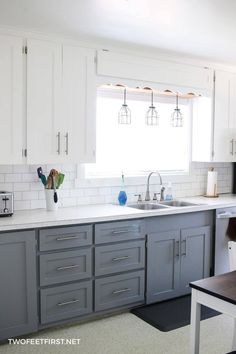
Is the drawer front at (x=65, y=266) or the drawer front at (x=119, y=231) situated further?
the drawer front at (x=119, y=231)

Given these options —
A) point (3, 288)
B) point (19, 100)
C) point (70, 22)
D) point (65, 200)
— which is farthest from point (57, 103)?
point (3, 288)

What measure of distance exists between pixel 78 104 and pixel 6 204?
1.04 m

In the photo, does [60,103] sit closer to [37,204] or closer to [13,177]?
[13,177]

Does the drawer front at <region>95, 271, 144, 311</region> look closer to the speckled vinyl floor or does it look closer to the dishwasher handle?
the speckled vinyl floor

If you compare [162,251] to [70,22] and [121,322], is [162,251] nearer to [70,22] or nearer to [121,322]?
[121,322]

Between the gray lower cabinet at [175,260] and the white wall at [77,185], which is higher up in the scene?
the white wall at [77,185]

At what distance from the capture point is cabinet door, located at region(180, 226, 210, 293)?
3.62 meters

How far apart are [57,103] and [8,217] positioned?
1018 mm

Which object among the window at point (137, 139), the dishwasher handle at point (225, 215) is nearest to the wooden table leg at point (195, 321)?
the dishwasher handle at point (225, 215)

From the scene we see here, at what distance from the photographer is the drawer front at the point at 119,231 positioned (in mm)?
3096

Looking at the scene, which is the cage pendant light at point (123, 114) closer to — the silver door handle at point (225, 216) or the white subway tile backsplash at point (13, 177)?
the white subway tile backsplash at point (13, 177)

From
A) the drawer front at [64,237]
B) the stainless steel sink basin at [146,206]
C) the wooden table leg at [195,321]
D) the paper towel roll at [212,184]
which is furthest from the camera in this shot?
the paper towel roll at [212,184]

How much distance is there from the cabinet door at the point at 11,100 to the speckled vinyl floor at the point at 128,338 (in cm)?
142

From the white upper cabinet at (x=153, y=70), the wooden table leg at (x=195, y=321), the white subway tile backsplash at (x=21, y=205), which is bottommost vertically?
the wooden table leg at (x=195, y=321)
